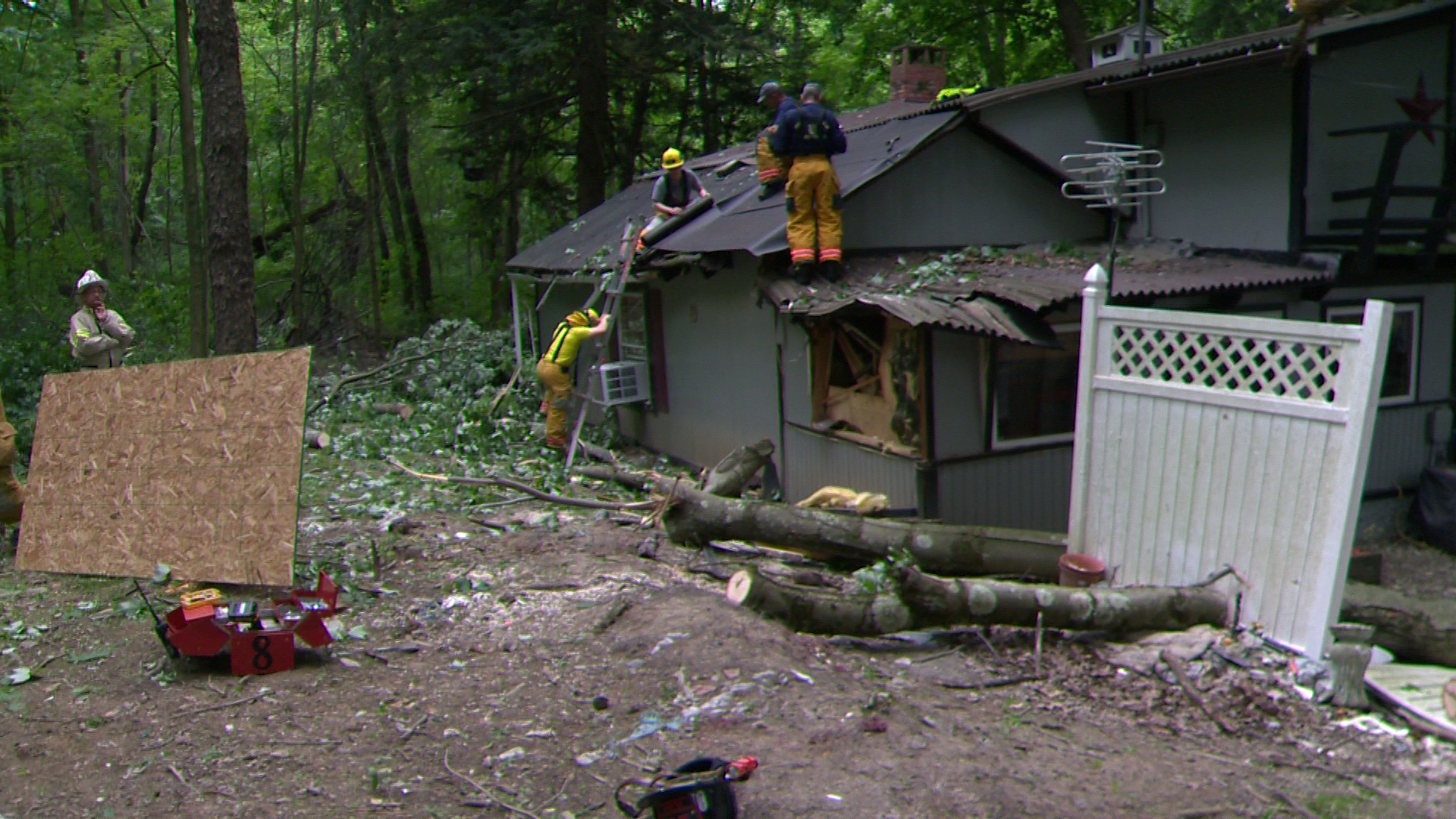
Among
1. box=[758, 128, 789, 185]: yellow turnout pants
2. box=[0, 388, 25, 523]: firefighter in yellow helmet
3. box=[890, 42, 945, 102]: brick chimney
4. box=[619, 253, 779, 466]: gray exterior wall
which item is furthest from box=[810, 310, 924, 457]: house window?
box=[0, 388, 25, 523]: firefighter in yellow helmet

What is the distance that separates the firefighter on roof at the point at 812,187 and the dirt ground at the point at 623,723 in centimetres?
353

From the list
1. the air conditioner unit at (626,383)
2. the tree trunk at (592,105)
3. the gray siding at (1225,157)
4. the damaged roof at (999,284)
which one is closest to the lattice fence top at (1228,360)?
the damaged roof at (999,284)

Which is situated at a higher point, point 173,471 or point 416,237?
point 416,237

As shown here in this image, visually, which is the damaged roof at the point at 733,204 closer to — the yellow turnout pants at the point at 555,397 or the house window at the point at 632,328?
the house window at the point at 632,328

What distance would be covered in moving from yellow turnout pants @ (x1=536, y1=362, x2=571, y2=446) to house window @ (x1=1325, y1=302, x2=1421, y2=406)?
27.4 ft

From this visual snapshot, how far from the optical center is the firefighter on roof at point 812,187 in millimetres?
9391

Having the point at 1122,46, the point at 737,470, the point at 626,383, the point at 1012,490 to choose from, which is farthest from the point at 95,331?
the point at 1122,46

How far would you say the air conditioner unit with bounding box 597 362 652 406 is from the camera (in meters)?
13.7

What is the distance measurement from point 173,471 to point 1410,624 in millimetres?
8097

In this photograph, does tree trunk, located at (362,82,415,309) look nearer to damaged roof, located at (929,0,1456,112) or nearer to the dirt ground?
damaged roof, located at (929,0,1456,112)

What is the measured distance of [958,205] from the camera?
34.4 feet

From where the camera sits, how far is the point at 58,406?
8.09 meters

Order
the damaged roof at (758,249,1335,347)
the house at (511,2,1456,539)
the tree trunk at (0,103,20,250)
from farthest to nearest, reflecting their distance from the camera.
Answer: the tree trunk at (0,103,20,250) < the house at (511,2,1456,539) < the damaged roof at (758,249,1335,347)

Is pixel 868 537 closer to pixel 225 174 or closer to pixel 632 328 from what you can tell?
pixel 225 174
